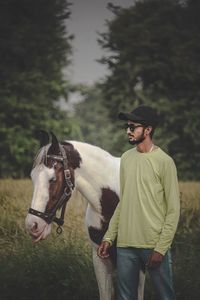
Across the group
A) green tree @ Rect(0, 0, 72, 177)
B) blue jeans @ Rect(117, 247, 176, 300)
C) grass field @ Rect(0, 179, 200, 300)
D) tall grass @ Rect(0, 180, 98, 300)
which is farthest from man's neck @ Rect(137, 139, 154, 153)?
green tree @ Rect(0, 0, 72, 177)

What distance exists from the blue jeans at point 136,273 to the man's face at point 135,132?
2.33ft

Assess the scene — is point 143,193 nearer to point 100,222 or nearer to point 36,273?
point 100,222

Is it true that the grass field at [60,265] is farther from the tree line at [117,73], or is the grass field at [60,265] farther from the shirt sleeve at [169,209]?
the tree line at [117,73]

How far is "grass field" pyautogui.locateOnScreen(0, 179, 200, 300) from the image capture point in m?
5.98

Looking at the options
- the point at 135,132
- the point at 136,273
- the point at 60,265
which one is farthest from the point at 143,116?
the point at 60,265

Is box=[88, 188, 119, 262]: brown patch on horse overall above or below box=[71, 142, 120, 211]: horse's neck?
below

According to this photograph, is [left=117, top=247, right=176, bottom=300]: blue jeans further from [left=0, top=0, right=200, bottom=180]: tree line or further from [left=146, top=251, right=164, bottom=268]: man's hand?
[left=0, top=0, right=200, bottom=180]: tree line

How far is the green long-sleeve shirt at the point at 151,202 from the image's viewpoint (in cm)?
353

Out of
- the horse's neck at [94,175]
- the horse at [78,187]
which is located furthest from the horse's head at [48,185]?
the horse's neck at [94,175]

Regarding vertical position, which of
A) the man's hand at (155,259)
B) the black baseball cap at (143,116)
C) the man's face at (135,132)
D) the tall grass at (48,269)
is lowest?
the tall grass at (48,269)

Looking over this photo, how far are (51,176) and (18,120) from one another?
13861mm

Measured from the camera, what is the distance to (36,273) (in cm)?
621

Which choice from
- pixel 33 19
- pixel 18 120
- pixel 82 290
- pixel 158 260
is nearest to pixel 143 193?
pixel 158 260

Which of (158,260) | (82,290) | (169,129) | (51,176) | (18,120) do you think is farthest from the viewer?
(169,129)
